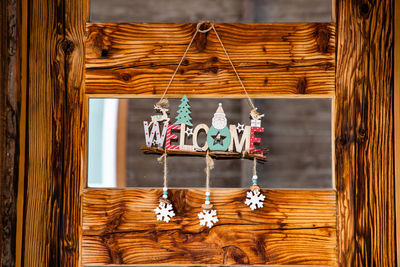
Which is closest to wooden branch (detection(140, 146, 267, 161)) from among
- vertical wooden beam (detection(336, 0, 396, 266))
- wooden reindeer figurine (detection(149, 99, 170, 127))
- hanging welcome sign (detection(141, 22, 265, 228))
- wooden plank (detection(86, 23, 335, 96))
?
hanging welcome sign (detection(141, 22, 265, 228))

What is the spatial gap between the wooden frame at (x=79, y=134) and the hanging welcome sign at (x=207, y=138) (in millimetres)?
229

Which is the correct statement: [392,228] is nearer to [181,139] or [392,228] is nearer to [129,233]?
[181,139]

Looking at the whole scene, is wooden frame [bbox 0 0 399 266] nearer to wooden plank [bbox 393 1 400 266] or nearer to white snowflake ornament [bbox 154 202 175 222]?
wooden plank [bbox 393 1 400 266]

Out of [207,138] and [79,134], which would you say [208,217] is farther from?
[79,134]

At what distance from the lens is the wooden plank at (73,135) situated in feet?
3.82

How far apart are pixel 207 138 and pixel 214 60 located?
28cm

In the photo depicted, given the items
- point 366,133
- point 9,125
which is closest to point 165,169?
point 9,125

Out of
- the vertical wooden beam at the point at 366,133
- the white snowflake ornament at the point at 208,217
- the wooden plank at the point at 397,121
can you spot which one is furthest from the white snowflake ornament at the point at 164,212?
the wooden plank at the point at 397,121

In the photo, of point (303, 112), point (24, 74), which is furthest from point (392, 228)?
point (24, 74)

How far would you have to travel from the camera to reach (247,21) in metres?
1.21

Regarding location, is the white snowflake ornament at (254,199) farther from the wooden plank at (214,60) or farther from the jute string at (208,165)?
the wooden plank at (214,60)

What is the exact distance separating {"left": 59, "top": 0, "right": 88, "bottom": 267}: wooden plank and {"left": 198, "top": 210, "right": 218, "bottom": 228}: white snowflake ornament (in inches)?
16.9

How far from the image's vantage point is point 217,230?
1.16 metres

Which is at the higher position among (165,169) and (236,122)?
(236,122)
